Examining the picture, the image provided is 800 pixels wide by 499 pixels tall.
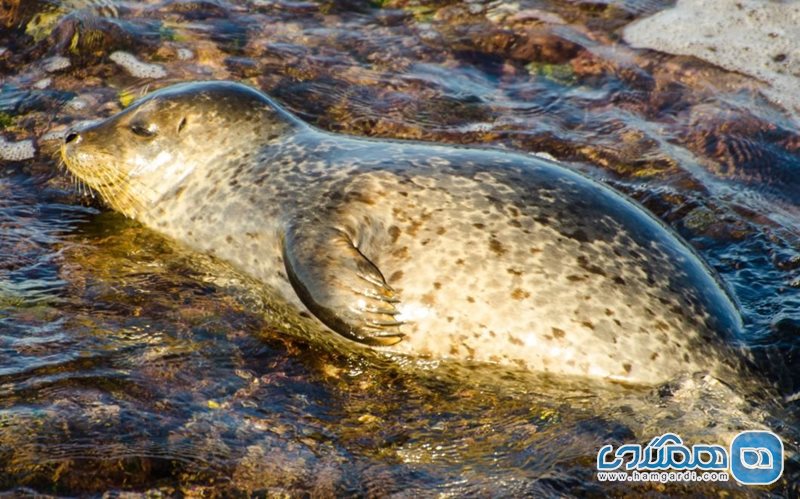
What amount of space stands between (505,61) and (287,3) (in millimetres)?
2222

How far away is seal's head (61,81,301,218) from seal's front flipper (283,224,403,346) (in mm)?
1398

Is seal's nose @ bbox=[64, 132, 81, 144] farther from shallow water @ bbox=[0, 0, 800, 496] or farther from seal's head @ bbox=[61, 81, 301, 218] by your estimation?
shallow water @ bbox=[0, 0, 800, 496]

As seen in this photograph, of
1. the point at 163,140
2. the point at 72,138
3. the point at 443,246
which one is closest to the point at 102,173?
the point at 72,138

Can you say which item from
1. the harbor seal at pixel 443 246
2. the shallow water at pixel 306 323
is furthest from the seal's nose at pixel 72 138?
the shallow water at pixel 306 323

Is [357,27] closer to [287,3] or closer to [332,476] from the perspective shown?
[287,3]

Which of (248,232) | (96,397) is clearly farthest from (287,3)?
(96,397)

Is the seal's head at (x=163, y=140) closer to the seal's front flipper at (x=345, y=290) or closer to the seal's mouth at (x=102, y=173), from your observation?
the seal's mouth at (x=102, y=173)

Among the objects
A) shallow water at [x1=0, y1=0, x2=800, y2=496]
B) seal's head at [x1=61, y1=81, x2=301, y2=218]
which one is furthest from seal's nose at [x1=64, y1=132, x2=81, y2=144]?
shallow water at [x1=0, y1=0, x2=800, y2=496]

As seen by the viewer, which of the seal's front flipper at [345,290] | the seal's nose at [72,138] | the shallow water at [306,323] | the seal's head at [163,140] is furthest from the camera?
the seal's nose at [72,138]

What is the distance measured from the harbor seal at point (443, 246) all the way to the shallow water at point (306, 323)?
18 centimetres

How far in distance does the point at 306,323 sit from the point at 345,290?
0.50 metres

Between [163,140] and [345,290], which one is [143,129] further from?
[345,290]

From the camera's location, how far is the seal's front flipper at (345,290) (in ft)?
16.0

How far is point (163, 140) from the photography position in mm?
6266
